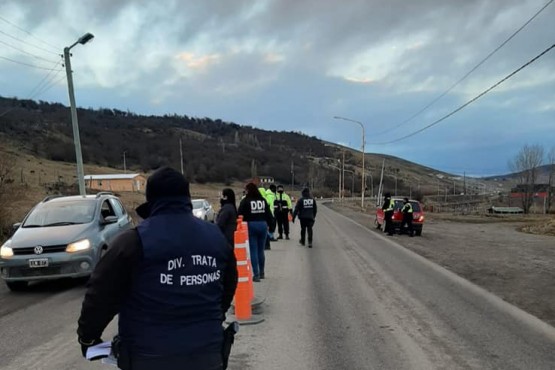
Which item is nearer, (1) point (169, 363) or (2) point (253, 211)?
(1) point (169, 363)

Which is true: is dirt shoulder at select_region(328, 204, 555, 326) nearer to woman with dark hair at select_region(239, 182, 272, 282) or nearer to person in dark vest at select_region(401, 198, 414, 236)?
person in dark vest at select_region(401, 198, 414, 236)

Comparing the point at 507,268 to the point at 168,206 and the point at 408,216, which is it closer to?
the point at 408,216

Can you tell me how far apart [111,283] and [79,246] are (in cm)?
776

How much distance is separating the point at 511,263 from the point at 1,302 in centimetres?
1215

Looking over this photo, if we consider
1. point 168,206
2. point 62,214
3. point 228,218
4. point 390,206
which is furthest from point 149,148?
point 168,206

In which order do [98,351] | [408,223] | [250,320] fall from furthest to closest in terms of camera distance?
[408,223] → [250,320] → [98,351]

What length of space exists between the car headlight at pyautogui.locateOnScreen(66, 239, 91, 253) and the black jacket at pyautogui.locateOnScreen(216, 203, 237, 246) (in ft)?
9.20

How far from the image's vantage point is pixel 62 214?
1103cm

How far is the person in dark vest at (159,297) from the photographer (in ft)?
8.66

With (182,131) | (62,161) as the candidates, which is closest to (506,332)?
(62,161)

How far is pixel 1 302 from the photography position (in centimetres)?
903

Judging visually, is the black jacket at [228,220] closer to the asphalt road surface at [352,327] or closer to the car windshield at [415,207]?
the asphalt road surface at [352,327]

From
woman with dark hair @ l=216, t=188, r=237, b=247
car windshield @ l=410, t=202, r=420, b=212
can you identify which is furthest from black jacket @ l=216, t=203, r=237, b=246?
car windshield @ l=410, t=202, r=420, b=212

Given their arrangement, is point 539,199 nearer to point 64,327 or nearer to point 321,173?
point 321,173
